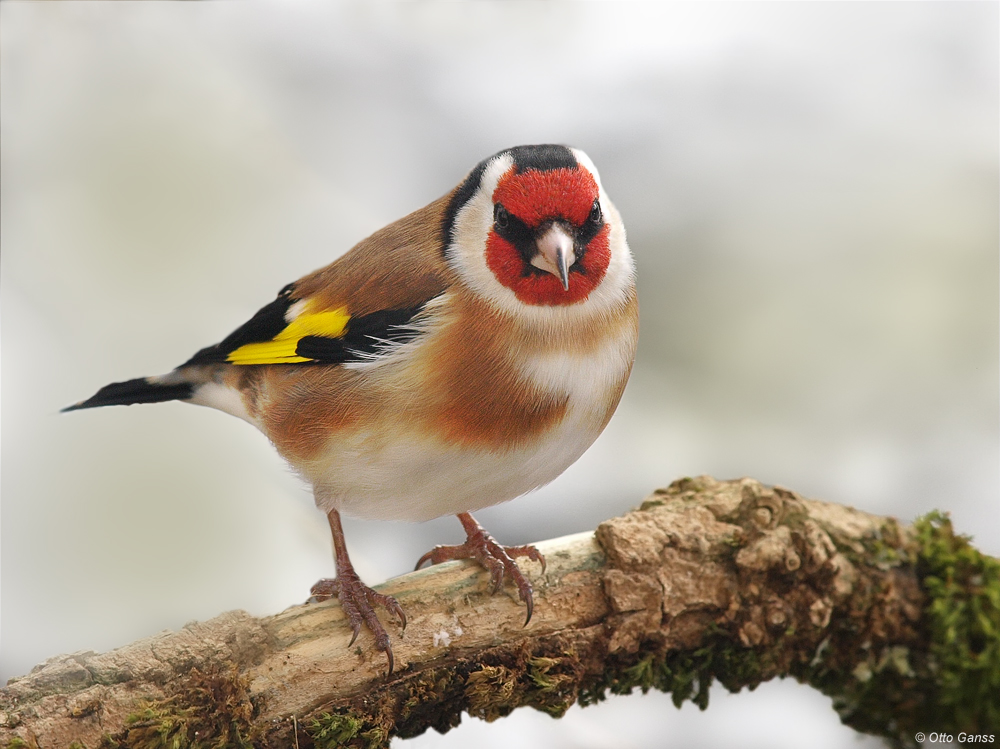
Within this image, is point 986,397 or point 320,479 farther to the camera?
point 986,397

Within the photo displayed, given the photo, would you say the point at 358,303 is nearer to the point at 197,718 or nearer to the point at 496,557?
the point at 496,557

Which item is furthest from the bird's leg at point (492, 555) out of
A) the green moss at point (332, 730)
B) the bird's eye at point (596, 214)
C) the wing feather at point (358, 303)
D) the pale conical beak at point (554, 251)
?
the bird's eye at point (596, 214)

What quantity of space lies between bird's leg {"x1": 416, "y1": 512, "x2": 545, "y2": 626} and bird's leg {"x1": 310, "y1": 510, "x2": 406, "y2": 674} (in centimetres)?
29

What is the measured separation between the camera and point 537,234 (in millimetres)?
2150

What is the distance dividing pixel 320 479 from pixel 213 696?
0.56 meters

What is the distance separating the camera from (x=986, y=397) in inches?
155

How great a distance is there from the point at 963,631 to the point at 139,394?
2.41m

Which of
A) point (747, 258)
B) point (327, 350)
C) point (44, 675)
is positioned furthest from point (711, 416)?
point (44, 675)

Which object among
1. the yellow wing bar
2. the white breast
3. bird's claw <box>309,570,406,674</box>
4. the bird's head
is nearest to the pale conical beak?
the bird's head

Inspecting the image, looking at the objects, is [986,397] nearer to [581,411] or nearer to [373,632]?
[581,411]

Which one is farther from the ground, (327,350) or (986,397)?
(986,397)

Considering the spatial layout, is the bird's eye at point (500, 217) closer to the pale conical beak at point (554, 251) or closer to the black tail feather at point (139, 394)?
the pale conical beak at point (554, 251)

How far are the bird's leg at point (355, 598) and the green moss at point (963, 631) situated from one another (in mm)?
1483

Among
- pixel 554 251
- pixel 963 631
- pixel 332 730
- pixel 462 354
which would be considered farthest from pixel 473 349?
pixel 963 631
